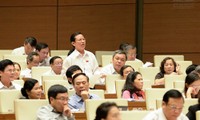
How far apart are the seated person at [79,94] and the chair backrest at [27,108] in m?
0.84

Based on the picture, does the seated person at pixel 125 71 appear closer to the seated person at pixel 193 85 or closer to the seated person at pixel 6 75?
the seated person at pixel 193 85

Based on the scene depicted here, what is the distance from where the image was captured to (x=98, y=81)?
34.7 ft

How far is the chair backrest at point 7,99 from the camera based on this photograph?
7.87m

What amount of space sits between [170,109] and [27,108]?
5.15ft

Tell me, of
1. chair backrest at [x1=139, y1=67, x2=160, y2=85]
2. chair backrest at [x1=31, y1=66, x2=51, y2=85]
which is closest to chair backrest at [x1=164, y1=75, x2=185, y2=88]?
chair backrest at [x1=139, y1=67, x2=160, y2=85]

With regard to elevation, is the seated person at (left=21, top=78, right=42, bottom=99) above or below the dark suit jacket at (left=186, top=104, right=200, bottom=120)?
above

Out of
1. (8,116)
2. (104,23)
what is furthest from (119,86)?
(104,23)

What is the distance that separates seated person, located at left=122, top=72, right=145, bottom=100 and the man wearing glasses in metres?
2.27

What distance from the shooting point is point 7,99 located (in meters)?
7.90

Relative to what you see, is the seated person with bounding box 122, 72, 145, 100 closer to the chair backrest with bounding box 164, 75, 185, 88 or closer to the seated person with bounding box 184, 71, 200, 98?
the seated person with bounding box 184, 71, 200, 98

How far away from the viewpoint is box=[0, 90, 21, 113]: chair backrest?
7.87 m

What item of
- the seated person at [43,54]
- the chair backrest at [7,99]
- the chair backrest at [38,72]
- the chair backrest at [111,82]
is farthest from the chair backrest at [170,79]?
the chair backrest at [7,99]

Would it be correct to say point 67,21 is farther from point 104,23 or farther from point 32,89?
point 32,89

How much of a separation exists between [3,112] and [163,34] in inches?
284
